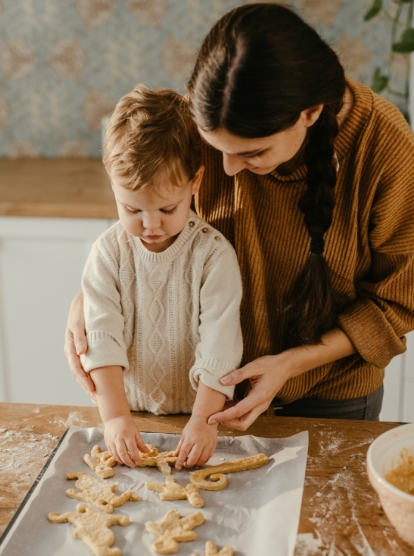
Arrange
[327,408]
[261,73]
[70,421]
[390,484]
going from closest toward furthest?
[390,484]
[261,73]
[70,421]
[327,408]

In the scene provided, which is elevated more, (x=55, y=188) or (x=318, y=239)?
(x=318, y=239)

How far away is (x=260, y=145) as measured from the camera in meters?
0.94

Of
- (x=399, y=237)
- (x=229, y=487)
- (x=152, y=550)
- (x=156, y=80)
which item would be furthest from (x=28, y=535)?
(x=156, y=80)

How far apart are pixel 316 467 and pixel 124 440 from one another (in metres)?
0.27

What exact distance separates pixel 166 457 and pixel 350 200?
0.50 meters

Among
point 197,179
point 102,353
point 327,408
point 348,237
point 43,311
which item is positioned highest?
point 197,179

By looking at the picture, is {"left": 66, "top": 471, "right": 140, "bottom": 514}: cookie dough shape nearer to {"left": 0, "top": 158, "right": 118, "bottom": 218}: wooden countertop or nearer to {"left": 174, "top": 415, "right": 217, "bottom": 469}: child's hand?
{"left": 174, "top": 415, "right": 217, "bottom": 469}: child's hand

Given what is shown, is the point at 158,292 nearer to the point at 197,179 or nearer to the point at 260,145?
the point at 197,179

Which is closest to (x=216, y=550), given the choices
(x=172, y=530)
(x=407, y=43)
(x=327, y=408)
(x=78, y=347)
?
(x=172, y=530)

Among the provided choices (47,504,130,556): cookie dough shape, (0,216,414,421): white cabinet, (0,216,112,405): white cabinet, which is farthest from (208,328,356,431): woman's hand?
(0,216,112,405): white cabinet

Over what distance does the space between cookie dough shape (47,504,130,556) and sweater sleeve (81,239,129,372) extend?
24 centimetres

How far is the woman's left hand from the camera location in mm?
1019

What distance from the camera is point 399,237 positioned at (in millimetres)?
1139

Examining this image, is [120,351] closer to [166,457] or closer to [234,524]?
[166,457]
